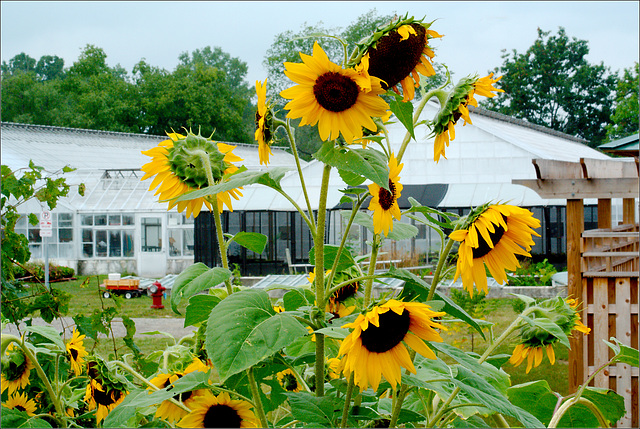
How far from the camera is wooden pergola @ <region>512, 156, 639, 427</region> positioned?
3270 millimetres

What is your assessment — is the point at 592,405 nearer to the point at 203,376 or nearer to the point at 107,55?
the point at 203,376

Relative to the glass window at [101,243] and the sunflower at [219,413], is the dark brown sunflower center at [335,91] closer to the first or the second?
the sunflower at [219,413]

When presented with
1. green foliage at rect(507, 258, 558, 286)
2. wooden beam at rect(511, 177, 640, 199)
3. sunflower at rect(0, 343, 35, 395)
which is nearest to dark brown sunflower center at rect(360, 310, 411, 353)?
sunflower at rect(0, 343, 35, 395)

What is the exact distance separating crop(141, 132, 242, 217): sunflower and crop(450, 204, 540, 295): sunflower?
1.02ft

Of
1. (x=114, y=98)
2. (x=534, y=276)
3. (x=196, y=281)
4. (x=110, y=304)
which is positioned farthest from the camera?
(x=114, y=98)

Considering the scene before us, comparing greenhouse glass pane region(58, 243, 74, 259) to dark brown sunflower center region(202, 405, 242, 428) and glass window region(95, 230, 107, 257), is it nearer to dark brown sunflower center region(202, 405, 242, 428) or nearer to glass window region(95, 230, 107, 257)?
glass window region(95, 230, 107, 257)

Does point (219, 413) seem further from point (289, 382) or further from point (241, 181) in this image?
point (241, 181)

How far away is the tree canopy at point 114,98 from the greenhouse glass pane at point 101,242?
22.2 feet

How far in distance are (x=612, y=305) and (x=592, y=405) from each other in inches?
110

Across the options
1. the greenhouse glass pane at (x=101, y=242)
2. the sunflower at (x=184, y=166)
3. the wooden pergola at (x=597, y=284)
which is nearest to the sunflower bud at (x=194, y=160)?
the sunflower at (x=184, y=166)

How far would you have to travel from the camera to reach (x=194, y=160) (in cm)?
82

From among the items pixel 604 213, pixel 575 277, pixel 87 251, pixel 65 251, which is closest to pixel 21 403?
pixel 575 277

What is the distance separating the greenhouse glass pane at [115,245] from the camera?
1363cm

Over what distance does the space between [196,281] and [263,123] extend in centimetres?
24
